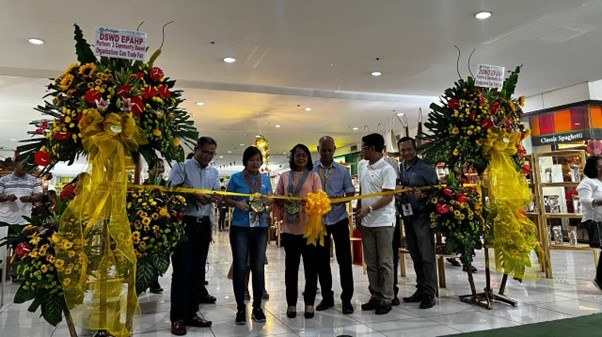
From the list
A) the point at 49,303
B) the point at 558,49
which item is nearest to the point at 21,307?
the point at 49,303

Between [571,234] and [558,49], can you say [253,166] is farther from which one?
[558,49]

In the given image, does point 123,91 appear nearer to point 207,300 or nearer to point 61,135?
point 61,135

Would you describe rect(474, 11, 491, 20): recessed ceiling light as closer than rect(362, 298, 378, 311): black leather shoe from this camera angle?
No

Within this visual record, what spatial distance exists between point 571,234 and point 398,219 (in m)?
2.42

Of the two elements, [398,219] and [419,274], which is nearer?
[419,274]

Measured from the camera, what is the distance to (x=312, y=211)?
9.97 feet

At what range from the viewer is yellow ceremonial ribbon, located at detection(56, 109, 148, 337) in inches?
80.4

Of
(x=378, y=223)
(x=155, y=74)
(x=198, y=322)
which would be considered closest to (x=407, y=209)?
(x=378, y=223)

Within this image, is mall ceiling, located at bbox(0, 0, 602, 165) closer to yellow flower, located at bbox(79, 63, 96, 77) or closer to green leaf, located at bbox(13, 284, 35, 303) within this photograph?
yellow flower, located at bbox(79, 63, 96, 77)

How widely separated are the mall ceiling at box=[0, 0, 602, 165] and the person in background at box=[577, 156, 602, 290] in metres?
1.89

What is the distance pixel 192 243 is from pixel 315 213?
0.94 metres

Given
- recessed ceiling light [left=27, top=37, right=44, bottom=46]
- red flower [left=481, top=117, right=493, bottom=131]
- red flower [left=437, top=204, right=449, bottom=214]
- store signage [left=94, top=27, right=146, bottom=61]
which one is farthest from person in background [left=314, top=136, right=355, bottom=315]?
recessed ceiling light [left=27, top=37, right=44, bottom=46]

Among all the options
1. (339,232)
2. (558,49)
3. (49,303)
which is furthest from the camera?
(558,49)

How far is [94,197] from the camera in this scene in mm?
2092
